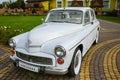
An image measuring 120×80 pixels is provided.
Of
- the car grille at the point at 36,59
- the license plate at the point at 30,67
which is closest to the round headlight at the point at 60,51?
the car grille at the point at 36,59

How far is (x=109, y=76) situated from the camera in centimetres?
538

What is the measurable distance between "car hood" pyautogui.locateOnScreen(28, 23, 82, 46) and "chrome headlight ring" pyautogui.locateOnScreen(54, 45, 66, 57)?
56 centimetres

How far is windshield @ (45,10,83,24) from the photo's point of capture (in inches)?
260

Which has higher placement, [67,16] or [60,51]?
[67,16]

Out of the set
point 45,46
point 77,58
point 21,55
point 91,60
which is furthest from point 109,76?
point 21,55

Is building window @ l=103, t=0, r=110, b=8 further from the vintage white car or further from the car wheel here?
the car wheel

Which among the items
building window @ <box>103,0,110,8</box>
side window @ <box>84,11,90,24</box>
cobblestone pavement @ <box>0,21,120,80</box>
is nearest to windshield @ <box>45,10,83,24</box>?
side window @ <box>84,11,90,24</box>

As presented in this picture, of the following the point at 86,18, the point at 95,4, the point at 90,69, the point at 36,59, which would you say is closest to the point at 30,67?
the point at 36,59

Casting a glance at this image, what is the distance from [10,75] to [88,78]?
6.82 feet

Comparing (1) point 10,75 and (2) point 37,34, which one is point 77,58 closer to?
(2) point 37,34

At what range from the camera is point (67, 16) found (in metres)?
6.74

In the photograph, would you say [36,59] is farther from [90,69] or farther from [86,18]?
[86,18]

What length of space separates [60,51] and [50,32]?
107 cm

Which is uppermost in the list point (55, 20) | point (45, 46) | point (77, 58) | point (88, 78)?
point (55, 20)
